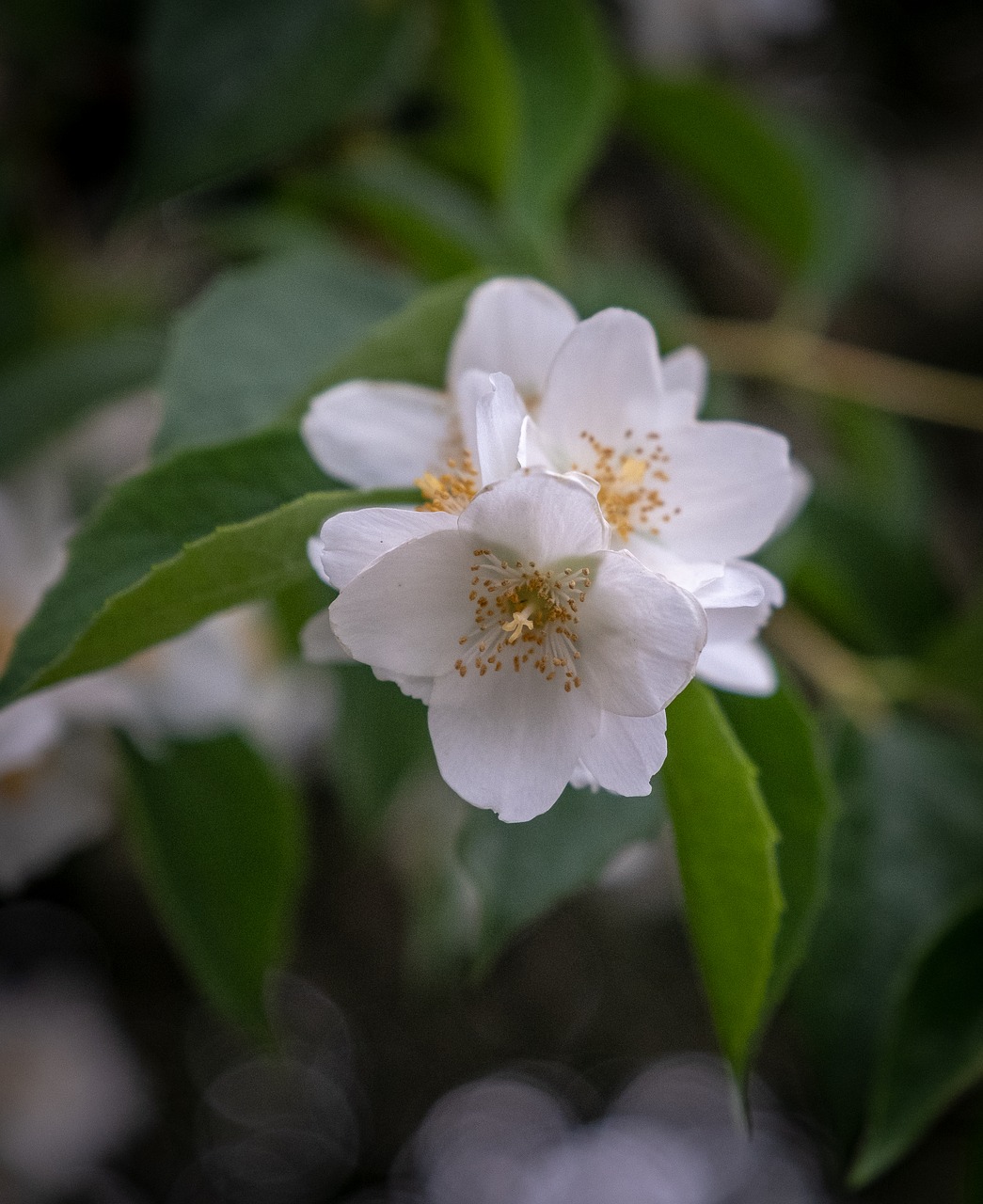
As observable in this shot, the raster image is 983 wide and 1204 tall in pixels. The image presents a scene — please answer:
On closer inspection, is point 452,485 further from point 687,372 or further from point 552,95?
point 552,95

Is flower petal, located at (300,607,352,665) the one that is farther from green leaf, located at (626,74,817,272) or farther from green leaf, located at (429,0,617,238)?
green leaf, located at (626,74,817,272)

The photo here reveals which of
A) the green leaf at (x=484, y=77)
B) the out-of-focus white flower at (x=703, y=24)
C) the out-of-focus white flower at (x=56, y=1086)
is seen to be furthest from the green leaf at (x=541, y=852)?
the out-of-focus white flower at (x=56, y=1086)

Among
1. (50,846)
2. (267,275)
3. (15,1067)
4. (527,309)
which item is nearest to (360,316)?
(267,275)

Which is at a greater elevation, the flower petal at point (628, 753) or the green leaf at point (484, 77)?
the green leaf at point (484, 77)

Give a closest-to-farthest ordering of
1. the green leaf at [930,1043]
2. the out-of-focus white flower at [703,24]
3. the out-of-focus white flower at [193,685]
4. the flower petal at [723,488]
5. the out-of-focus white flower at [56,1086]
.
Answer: the flower petal at [723,488]
the green leaf at [930,1043]
the out-of-focus white flower at [193,685]
the out-of-focus white flower at [703,24]
the out-of-focus white flower at [56,1086]

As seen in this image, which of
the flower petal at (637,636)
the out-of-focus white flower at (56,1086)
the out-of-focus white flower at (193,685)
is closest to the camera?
the flower petal at (637,636)

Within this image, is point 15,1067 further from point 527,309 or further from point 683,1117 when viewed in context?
point 527,309

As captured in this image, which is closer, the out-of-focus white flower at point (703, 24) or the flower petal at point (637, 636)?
the flower petal at point (637, 636)

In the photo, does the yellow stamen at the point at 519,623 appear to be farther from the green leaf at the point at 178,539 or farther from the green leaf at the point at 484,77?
the green leaf at the point at 484,77
